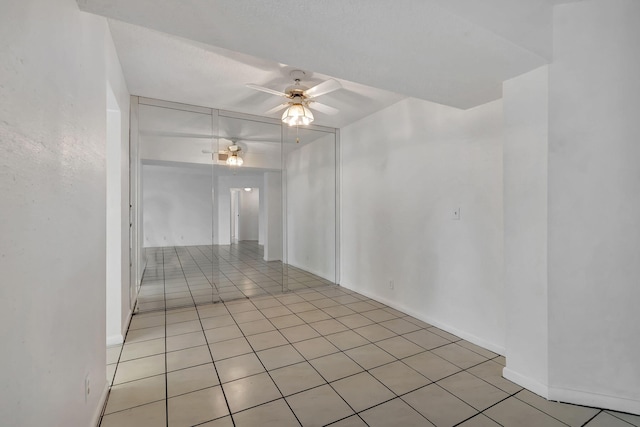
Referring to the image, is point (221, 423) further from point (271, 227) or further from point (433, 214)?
point (271, 227)

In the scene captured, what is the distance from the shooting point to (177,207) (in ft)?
14.1

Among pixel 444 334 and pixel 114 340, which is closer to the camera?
pixel 114 340

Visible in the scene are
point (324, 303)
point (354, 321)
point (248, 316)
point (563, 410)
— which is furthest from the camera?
point (324, 303)

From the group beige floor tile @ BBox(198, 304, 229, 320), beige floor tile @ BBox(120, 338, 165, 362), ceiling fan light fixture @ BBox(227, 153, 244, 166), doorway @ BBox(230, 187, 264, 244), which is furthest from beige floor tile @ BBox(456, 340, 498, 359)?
doorway @ BBox(230, 187, 264, 244)

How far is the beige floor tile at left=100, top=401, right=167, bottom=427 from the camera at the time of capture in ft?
5.50

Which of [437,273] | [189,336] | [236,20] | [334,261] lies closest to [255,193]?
[334,261]

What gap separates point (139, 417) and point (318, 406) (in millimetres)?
1117

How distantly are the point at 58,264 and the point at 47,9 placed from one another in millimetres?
960

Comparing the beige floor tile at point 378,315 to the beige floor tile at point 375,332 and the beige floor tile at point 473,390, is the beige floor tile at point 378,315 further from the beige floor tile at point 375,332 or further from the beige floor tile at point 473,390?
the beige floor tile at point 473,390

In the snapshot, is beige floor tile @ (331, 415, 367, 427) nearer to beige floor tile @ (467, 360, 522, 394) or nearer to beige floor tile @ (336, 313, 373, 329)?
beige floor tile @ (467, 360, 522, 394)

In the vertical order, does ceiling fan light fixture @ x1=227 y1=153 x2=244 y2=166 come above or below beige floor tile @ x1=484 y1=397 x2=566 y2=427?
above

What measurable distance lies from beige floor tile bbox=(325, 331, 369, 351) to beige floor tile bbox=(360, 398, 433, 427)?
0.79 meters

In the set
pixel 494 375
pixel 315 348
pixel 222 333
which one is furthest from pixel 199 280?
pixel 494 375

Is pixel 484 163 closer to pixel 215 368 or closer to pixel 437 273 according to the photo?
pixel 437 273
